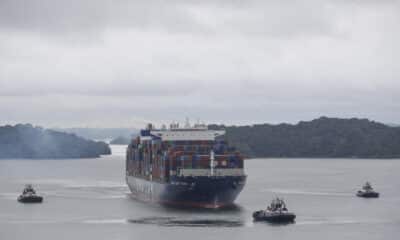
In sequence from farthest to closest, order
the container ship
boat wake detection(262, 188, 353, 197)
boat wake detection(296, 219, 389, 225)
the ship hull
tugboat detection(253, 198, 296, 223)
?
1. boat wake detection(262, 188, 353, 197)
2. the container ship
3. the ship hull
4. tugboat detection(253, 198, 296, 223)
5. boat wake detection(296, 219, 389, 225)

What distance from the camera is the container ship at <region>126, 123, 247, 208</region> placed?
369 ft

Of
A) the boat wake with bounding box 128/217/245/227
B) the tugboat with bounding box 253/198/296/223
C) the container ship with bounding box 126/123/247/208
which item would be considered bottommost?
the boat wake with bounding box 128/217/245/227

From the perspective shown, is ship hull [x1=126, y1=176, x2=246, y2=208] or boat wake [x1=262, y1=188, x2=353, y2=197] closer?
ship hull [x1=126, y1=176, x2=246, y2=208]

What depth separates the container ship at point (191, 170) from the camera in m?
112

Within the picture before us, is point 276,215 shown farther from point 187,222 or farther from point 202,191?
point 202,191

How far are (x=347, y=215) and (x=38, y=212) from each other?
39935mm

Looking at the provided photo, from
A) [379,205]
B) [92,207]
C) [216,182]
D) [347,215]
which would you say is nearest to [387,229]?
[347,215]

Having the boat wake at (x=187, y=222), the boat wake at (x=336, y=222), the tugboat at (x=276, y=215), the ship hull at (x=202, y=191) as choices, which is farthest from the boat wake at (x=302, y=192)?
the boat wake at (x=187, y=222)

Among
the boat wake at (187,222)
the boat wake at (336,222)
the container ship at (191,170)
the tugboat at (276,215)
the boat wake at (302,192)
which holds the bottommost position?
the boat wake at (336,222)

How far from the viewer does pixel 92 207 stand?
125m

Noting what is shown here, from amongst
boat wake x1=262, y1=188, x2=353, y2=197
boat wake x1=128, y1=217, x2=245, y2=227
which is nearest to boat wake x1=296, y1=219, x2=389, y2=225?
boat wake x1=128, y1=217, x2=245, y2=227

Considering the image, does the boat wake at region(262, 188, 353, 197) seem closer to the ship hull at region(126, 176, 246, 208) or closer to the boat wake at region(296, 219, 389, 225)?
the ship hull at region(126, 176, 246, 208)

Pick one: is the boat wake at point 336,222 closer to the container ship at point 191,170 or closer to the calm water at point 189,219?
the calm water at point 189,219

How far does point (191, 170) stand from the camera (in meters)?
114
